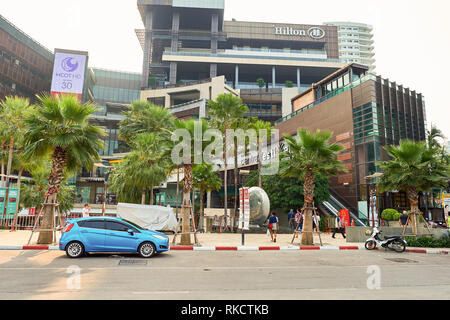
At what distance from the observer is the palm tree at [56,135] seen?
1459cm

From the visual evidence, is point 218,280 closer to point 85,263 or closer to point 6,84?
point 85,263

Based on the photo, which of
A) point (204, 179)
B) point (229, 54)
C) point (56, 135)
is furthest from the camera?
point (229, 54)

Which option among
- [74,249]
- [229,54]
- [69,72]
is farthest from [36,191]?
[229,54]

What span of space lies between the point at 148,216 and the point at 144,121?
16.6m

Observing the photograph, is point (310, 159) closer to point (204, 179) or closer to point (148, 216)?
point (148, 216)

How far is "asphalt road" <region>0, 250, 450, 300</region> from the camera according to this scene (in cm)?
635

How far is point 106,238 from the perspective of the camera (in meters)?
11.6

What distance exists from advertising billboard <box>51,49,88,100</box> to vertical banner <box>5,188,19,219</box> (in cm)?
4624

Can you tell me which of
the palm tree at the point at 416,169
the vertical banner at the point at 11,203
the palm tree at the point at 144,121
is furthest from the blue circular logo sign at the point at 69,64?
the palm tree at the point at 416,169

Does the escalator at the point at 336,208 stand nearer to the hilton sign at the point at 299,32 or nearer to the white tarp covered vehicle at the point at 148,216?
the white tarp covered vehicle at the point at 148,216

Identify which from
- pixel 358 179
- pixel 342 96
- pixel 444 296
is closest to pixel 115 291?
pixel 444 296

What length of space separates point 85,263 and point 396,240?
13.9 metres

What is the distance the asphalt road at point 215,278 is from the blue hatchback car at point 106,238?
0.37 m

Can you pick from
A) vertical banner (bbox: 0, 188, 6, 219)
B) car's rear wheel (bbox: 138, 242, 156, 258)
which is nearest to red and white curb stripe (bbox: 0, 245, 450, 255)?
car's rear wheel (bbox: 138, 242, 156, 258)
